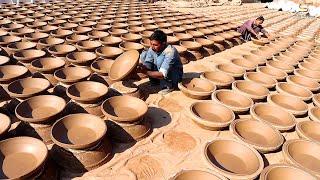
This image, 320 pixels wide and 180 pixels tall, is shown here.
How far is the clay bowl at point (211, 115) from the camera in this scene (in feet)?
12.0

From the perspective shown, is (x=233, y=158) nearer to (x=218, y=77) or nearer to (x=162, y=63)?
(x=162, y=63)

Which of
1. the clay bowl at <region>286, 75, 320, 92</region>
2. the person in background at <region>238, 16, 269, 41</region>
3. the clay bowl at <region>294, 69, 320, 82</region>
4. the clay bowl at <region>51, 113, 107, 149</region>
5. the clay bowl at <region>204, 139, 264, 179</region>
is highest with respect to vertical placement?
the person in background at <region>238, 16, 269, 41</region>

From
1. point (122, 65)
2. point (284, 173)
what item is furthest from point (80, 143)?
point (284, 173)

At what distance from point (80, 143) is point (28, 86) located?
1673mm

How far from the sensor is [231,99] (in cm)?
444

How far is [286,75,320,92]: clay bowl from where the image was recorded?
16.1 feet

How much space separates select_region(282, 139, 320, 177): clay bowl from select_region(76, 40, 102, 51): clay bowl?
397 centimetres

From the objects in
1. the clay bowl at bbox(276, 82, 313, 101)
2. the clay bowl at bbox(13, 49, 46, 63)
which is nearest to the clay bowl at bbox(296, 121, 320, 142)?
the clay bowl at bbox(276, 82, 313, 101)

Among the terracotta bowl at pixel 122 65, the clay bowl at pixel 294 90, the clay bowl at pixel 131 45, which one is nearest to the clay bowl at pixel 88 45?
the clay bowl at pixel 131 45

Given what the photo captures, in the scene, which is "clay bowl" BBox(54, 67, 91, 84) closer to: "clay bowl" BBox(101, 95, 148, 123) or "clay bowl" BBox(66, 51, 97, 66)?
"clay bowl" BBox(66, 51, 97, 66)

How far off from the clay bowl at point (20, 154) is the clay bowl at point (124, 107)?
97 centimetres

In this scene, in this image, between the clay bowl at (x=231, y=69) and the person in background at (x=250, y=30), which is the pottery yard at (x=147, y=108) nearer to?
the clay bowl at (x=231, y=69)

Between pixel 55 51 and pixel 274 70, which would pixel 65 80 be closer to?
pixel 55 51

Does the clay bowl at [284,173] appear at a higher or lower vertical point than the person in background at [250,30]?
lower
